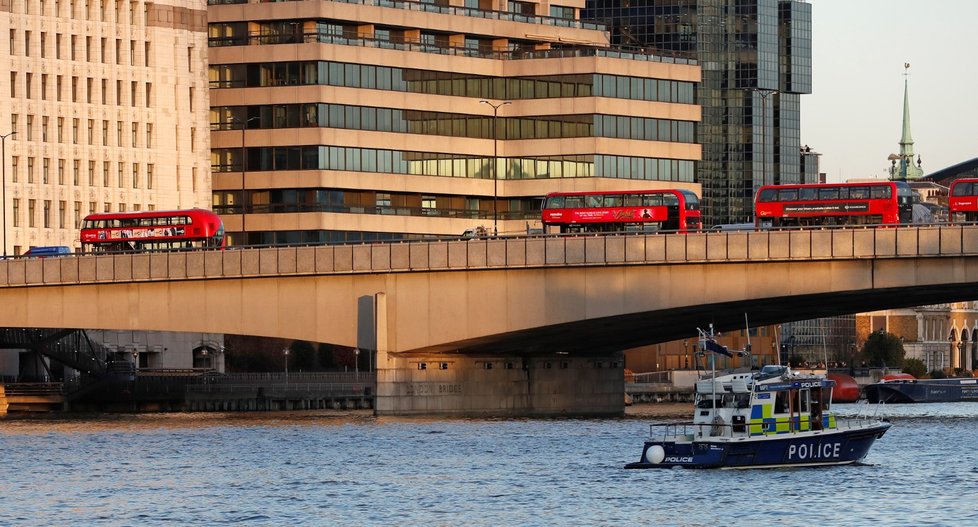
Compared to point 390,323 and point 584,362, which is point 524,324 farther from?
point 584,362

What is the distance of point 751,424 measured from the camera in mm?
85438

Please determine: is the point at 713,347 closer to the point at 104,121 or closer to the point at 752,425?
the point at 752,425

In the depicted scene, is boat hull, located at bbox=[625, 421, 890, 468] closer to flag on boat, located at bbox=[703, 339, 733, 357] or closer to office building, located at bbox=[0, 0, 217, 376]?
flag on boat, located at bbox=[703, 339, 733, 357]

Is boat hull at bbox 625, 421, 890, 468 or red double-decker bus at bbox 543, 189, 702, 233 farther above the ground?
red double-decker bus at bbox 543, 189, 702, 233

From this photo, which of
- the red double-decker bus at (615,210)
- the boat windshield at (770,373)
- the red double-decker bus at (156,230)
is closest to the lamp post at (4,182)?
the red double-decker bus at (156,230)

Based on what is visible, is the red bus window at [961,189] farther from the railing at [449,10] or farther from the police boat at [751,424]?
the railing at [449,10]

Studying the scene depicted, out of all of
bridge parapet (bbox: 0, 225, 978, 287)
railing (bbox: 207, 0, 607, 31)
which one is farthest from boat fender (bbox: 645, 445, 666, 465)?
railing (bbox: 207, 0, 607, 31)

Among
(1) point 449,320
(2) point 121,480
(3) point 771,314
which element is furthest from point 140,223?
(2) point 121,480

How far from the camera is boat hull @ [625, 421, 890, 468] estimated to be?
3364 inches

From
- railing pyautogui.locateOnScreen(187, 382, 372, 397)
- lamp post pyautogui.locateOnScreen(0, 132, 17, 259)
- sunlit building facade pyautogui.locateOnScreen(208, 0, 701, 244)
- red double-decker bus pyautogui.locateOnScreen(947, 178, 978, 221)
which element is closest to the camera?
red double-decker bus pyautogui.locateOnScreen(947, 178, 978, 221)

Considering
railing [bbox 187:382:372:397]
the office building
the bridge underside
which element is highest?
the office building

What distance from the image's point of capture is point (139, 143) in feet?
601

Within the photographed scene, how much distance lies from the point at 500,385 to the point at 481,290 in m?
12.0

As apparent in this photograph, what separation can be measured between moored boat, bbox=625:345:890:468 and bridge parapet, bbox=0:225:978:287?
2670cm
